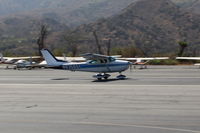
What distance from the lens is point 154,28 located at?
158375mm

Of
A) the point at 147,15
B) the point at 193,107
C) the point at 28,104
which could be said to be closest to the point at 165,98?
the point at 193,107

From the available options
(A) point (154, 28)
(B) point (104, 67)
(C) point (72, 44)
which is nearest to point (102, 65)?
(B) point (104, 67)

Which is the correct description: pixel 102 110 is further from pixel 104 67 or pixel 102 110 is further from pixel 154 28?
pixel 154 28

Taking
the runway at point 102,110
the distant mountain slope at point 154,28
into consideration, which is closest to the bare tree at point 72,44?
the distant mountain slope at point 154,28

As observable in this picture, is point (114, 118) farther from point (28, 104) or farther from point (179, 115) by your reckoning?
point (28, 104)

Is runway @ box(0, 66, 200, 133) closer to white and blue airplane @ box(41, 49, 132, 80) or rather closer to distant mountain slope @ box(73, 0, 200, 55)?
white and blue airplane @ box(41, 49, 132, 80)

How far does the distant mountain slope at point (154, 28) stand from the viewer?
136m

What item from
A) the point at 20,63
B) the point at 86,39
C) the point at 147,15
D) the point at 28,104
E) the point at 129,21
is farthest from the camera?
the point at 147,15

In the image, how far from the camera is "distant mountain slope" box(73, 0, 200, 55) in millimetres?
136375

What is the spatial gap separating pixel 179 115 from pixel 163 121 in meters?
1.22

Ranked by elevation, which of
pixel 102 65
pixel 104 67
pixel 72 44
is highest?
pixel 72 44

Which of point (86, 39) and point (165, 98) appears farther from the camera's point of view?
point (86, 39)

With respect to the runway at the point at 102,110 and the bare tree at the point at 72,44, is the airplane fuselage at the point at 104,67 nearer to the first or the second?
the runway at the point at 102,110

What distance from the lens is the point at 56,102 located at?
17719 millimetres
